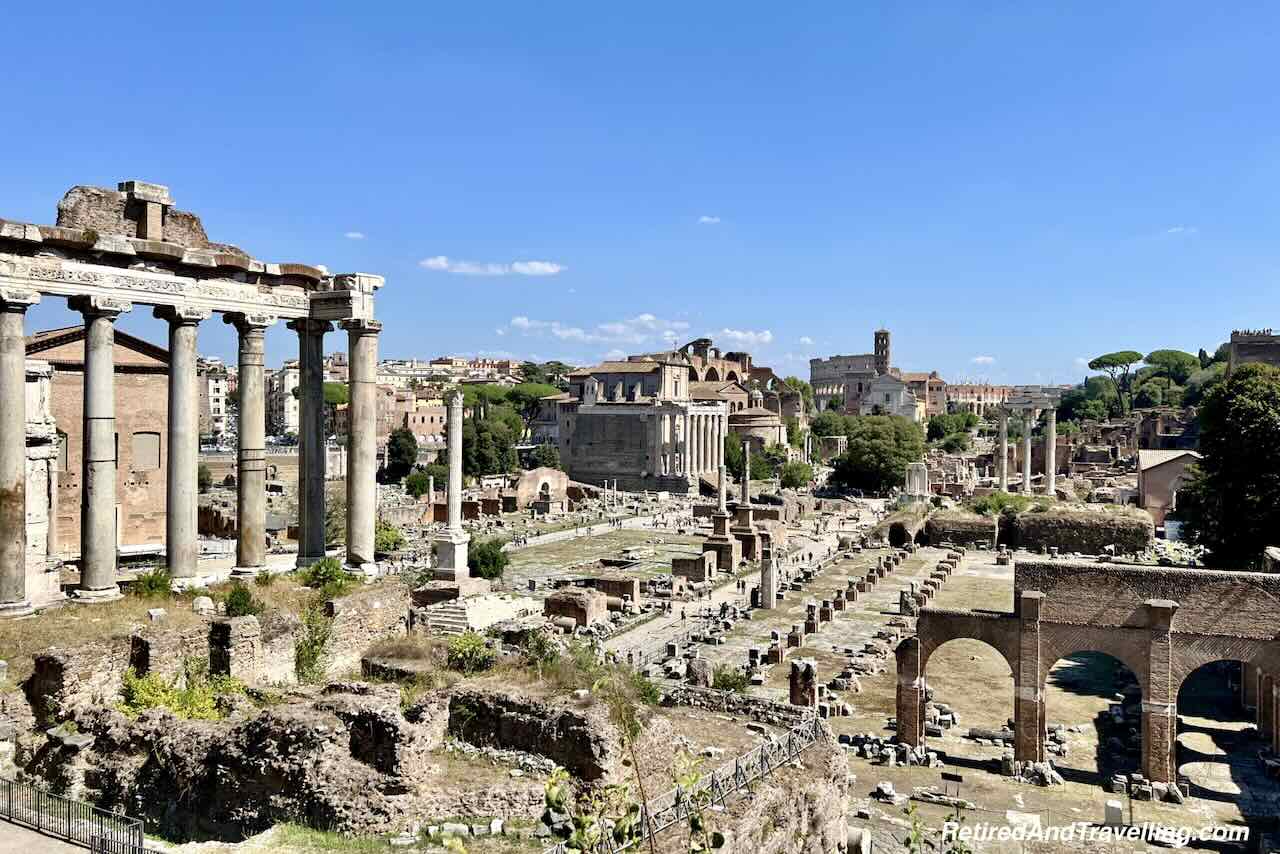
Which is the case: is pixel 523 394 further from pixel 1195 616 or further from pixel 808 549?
pixel 1195 616

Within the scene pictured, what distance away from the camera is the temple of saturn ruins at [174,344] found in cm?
1440

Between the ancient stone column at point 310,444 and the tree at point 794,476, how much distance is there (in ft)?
222

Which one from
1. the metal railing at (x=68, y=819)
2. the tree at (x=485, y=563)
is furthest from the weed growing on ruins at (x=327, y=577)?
the tree at (x=485, y=563)

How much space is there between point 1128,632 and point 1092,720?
13.8 ft

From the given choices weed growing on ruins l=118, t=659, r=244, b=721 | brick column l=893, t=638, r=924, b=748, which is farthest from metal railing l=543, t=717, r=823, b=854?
brick column l=893, t=638, r=924, b=748

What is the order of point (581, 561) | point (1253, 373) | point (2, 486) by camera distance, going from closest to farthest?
point (2, 486)
point (1253, 373)
point (581, 561)

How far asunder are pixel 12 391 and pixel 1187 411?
103787mm

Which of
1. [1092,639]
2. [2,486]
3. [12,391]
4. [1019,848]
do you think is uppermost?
[12,391]

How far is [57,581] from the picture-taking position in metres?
19.5

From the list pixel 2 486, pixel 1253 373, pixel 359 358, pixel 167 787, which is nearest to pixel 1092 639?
pixel 359 358

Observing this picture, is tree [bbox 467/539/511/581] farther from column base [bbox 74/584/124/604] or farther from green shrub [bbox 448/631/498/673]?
green shrub [bbox 448/631/498/673]

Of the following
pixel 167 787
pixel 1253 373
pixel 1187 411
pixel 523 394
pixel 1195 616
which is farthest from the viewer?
pixel 523 394

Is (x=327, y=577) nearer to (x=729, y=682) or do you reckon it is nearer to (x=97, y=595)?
(x=97, y=595)

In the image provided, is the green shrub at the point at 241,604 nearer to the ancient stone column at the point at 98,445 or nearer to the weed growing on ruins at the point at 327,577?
the weed growing on ruins at the point at 327,577
